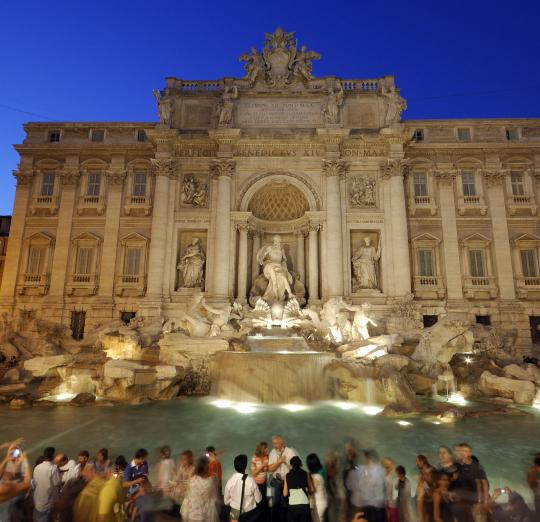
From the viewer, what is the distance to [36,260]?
20.2 meters

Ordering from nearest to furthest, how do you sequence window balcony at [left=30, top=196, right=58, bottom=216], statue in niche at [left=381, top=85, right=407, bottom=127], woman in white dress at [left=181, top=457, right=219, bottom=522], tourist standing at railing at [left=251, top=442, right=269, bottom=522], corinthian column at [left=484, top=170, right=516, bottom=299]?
woman in white dress at [left=181, top=457, right=219, bottom=522]
tourist standing at railing at [left=251, top=442, right=269, bottom=522]
corinthian column at [left=484, top=170, right=516, bottom=299]
statue in niche at [left=381, top=85, right=407, bottom=127]
window balcony at [left=30, top=196, right=58, bottom=216]

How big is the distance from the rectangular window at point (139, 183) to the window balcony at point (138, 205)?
40 cm

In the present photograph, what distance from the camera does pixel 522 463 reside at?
20.5 feet

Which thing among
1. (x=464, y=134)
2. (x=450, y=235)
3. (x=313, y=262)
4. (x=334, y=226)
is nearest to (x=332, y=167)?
(x=334, y=226)

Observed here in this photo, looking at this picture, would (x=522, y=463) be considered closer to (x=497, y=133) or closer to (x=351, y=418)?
(x=351, y=418)

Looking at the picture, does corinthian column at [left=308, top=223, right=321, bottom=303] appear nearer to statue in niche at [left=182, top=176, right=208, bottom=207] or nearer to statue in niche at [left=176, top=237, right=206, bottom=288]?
statue in niche at [left=176, top=237, right=206, bottom=288]

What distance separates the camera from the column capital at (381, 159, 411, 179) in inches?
760

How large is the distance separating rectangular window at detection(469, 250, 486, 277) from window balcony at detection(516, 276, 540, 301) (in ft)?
5.73

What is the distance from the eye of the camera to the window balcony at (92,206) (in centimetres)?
2047

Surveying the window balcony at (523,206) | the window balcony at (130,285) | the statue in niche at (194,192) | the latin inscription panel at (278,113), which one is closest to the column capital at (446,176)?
the window balcony at (523,206)

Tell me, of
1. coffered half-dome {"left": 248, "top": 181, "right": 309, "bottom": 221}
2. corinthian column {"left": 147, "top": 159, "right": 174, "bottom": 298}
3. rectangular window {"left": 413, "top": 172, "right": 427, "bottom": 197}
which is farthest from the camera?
rectangular window {"left": 413, "top": 172, "right": 427, "bottom": 197}

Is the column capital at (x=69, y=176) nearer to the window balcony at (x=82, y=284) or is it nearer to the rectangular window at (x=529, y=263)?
the window balcony at (x=82, y=284)

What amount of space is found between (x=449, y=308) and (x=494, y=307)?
7.67 ft

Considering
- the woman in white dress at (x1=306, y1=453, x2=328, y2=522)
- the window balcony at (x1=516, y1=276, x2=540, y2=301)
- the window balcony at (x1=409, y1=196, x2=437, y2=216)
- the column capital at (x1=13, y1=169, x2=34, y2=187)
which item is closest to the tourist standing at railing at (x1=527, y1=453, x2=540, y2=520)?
the woman in white dress at (x1=306, y1=453, x2=328, y2=522)
